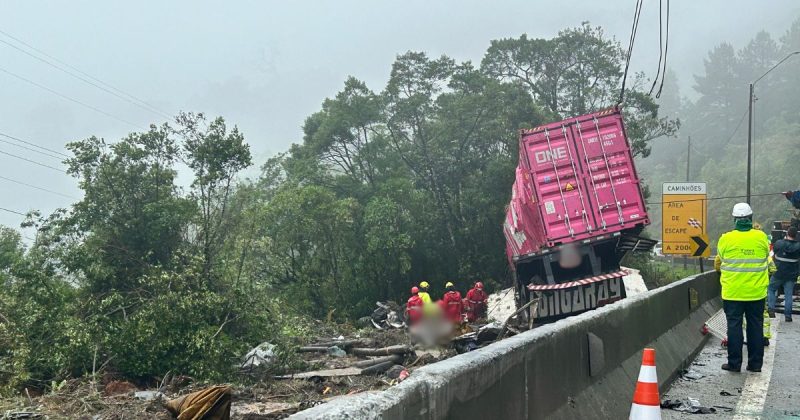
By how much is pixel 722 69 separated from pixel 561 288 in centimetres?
10926

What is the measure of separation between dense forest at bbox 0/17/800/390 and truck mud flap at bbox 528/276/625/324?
→ 611cm

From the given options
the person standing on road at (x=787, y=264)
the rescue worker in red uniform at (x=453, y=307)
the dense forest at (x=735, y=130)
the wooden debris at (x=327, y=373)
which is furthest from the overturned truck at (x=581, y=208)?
the dense forest at (x=735, y=130)

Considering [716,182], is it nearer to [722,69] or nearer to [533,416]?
[722,69]

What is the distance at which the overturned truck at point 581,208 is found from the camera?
14.8 meters

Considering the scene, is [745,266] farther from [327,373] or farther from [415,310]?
[415,310]

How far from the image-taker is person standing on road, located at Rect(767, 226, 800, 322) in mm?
10727

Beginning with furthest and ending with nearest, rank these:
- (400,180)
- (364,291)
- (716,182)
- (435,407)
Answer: (716,182)
(400,180)
(364,291)
(435,407)

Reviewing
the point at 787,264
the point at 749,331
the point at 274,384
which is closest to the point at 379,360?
the point at 274,384

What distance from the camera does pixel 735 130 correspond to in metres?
90.3

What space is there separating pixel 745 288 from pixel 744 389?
3.69 ft

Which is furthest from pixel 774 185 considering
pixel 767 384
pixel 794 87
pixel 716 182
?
pixel 767 384

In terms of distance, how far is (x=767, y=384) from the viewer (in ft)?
19.5

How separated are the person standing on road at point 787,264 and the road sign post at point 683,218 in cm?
572

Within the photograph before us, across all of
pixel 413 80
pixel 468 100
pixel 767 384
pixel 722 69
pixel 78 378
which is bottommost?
pixel 767 384
